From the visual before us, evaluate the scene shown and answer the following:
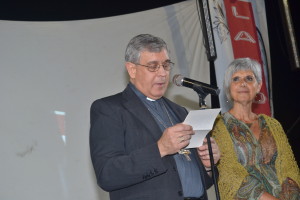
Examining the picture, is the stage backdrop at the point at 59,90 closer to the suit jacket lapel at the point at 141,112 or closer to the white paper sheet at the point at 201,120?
the suit jacket lapel at the point at 141,112

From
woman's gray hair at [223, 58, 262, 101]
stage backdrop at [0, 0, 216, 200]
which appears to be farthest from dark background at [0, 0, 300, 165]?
woman's gray hair at [223, 58, 262, 101]

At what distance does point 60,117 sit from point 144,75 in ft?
7.43

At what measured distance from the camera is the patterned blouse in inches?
124

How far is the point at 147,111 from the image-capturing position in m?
2.79

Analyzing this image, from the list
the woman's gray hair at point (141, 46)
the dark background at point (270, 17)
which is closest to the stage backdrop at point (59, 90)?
the dark background at point (270, 17)

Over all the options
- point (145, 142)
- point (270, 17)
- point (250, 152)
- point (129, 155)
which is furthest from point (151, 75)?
point (270, 17)

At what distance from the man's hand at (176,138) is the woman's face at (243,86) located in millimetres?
1123

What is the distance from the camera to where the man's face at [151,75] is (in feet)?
9.22

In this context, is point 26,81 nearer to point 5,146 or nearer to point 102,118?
point 5,146

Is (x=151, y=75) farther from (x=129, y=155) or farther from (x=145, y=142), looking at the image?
(x=129, y=155)

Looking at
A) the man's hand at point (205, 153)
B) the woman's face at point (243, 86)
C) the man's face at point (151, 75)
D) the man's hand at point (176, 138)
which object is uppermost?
the man's face at point (151, 75)

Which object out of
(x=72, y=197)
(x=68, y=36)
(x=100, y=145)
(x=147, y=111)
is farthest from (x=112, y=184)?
(x=68, y=36)

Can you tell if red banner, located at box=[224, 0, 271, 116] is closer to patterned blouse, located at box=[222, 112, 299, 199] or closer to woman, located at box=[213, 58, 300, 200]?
woman, located at box=[213, 58, 300, 200]

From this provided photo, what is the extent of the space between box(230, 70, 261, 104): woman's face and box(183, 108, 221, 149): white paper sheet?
3.35ft
